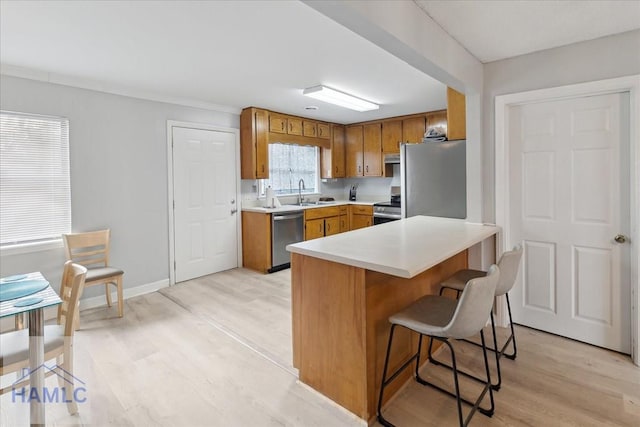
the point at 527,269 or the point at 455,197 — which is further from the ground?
the point at 455,197

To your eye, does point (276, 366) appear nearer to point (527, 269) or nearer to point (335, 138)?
point (527, 269)

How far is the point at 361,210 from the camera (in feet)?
19.0

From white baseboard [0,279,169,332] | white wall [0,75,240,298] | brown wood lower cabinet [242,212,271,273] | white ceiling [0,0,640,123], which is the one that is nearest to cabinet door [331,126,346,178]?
brown wood lower cabinet [242,212,271,273]

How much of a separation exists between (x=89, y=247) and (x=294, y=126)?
10.6ft

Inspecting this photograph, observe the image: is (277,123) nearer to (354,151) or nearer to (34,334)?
(354,151)

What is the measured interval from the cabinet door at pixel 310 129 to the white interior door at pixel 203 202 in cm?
125

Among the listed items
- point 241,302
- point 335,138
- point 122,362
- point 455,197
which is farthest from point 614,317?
point 335,138

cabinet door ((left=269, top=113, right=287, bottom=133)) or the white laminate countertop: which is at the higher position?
cabinet door ((left=269, top=113, right=287, bottom=133))

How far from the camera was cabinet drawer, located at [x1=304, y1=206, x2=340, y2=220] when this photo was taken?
17.0ft

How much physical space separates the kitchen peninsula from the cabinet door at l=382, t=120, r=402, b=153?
142 inches

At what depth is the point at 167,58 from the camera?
281 cm

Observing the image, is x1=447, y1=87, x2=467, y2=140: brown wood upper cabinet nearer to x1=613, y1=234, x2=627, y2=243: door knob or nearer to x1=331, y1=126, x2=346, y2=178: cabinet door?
x1=613, y1=234, x2=627, y2=243: door knob

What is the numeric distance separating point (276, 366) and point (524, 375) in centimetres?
165

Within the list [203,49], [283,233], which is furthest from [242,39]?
[283,233]
